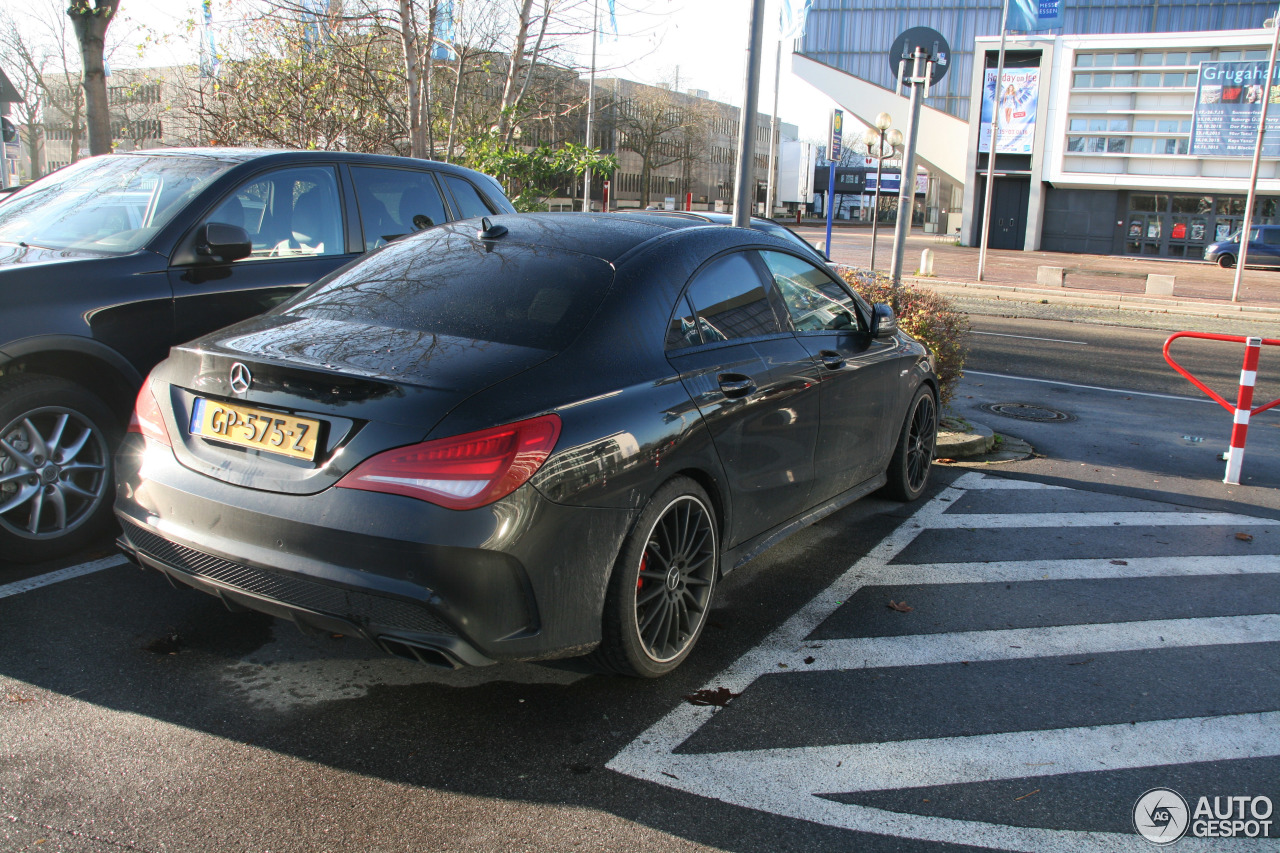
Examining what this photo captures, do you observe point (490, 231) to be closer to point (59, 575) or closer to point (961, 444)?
point (59, 575)

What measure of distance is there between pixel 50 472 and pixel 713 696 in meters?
3.04

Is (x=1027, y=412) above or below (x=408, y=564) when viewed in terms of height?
Answer: below

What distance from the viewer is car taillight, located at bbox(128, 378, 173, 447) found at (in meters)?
3.35

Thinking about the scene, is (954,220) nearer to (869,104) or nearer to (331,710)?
(869,104)

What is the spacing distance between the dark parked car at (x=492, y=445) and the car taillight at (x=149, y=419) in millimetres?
11

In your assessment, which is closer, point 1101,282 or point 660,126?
point 1101,282

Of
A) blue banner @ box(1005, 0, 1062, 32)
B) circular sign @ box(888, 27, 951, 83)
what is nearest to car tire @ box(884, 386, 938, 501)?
circular sign @ box(888, 27, 951, 83)

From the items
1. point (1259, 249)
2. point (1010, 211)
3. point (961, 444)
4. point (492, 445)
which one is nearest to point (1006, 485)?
point (961, 444)

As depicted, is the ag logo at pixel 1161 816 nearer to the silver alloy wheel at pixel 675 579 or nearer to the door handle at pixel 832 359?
the silver alloy wheel at pixel 675 579

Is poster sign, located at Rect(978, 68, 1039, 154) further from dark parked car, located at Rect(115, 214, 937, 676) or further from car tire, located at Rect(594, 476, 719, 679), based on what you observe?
car tire, located at Rect(594, 476, 719, 679)

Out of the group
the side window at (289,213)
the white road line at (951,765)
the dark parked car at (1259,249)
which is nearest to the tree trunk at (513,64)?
the side window at (289,213)

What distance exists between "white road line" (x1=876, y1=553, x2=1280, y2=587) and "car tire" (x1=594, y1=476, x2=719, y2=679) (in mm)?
1403

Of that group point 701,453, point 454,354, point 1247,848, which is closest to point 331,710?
point 454,354

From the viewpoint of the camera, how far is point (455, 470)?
2.85 m
